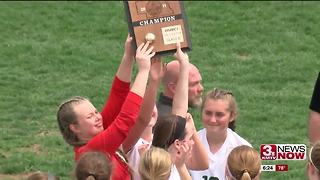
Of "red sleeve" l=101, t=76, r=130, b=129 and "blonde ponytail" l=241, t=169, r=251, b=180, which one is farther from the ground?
"red sleeve" l=101, t=76, r=130, b=129

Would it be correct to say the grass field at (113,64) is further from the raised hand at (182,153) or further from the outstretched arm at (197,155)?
the raised hand at (182,153)

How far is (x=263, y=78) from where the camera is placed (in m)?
12.4

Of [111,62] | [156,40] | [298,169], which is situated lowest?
[298,169]

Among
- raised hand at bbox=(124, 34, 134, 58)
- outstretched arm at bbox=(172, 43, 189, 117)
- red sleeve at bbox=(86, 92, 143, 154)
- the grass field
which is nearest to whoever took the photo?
red sleeve at bbox=(86, 92, 143, 154)

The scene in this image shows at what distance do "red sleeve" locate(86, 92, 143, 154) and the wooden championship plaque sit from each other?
398mm

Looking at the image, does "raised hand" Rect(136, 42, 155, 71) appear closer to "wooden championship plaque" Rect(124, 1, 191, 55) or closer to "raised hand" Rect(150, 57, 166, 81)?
"wooden championship plaque" Rect(124, 1, 191, 55)

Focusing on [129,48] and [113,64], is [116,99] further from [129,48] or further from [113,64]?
[113,64]

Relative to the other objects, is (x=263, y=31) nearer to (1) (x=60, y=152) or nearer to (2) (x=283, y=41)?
(2) (x=283, y=41)

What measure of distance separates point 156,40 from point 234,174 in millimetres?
1071

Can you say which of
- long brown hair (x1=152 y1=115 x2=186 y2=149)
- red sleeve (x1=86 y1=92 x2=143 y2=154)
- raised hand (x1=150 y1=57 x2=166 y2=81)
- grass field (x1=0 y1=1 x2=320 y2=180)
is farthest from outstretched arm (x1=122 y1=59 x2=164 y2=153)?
grass field (x1=0 y1=1 x2=320 y2=180)

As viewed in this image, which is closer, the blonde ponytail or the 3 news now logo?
the blonde ponytail

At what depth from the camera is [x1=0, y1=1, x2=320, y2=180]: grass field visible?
10305 mm

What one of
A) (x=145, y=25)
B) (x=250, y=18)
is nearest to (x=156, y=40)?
(x=145, y=25)

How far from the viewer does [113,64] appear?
1291cm
